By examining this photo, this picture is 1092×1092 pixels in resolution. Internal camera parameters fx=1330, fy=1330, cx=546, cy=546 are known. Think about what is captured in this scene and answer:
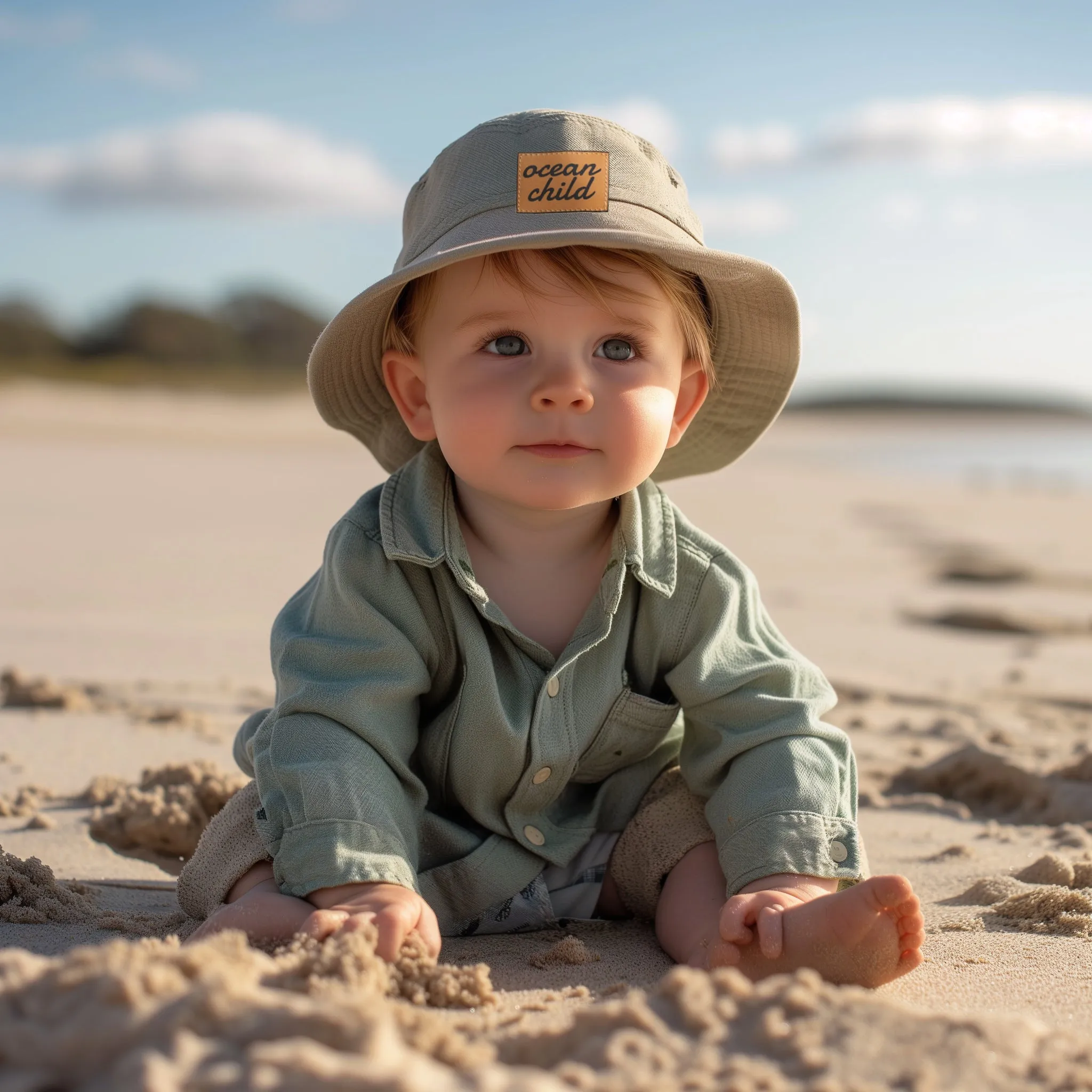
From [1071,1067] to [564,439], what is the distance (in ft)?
3.30

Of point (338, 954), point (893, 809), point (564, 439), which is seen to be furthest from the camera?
point (893, 809)

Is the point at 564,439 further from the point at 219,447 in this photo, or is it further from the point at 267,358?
the point at 267,358

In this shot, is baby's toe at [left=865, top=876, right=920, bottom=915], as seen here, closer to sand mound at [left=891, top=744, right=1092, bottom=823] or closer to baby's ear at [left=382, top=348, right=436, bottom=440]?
baby's ear at [left=382, top=348, right=436, bottom=440]

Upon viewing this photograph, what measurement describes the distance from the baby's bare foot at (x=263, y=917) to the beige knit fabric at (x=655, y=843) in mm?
533

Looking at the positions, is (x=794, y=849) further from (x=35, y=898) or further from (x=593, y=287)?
(x=35, y=898)

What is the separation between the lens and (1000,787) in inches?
108

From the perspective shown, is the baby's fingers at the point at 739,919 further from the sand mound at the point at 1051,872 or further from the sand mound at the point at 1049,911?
the sand mound at the point at 1051,872

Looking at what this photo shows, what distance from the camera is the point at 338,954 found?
1.40 meters

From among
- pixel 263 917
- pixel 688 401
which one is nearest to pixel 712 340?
pixel 688 401

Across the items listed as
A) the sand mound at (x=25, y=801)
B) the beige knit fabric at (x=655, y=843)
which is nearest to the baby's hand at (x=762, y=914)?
the beige knit fabric at (x=655, y=843)

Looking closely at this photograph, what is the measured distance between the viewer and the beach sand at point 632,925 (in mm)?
1103

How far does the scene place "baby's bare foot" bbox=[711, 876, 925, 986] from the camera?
1532mm

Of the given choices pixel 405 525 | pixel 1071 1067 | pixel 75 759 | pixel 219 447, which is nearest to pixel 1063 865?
pixel 1071 1067

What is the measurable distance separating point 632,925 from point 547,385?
2.71 ft
